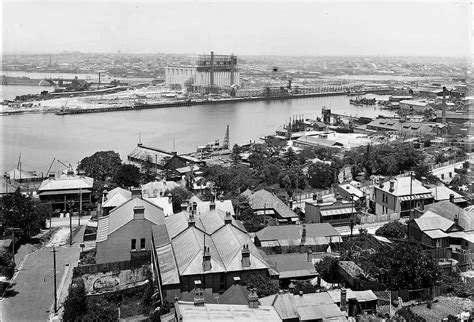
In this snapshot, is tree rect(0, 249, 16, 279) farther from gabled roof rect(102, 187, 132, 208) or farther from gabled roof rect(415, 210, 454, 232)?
gabled roof rect(415, 210, 454, 232)

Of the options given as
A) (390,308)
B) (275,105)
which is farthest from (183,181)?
(275,105)

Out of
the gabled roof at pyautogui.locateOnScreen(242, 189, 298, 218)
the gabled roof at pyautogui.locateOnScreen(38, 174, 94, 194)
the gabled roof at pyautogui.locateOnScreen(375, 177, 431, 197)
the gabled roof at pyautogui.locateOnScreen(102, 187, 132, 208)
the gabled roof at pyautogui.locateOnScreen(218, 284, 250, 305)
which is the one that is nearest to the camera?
the gabled roof at pyautogui.locateOnScreen(218, 284, 250, 305)

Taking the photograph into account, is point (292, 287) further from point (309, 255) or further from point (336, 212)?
point (336, 212)

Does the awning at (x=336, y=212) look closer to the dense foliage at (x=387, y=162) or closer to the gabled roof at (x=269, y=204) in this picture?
the gabled roof at (x=269, y=204)

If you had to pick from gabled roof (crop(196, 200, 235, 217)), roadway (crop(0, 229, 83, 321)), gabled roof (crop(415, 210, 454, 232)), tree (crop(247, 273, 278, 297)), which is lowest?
roadway (crop(0, 229, 83, 321))

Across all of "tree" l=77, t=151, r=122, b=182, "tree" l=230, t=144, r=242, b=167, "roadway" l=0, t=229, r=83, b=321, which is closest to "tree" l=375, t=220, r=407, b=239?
"roadway" l=0, t=229, r=83, b=321

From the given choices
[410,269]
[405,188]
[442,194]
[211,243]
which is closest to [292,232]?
[211,243]

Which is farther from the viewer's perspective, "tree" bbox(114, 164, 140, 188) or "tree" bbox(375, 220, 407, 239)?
"tree" bbox(114, 164, 140, 188)
